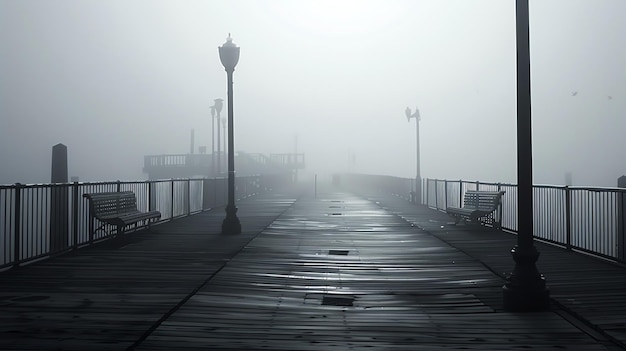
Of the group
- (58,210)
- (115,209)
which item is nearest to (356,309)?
(58,210)

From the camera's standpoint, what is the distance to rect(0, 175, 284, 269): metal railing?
31.4 feet

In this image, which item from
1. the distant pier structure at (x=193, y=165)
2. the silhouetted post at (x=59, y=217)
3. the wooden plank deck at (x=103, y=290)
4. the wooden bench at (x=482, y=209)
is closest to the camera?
the wooden plank deck at (x=103, y=290)

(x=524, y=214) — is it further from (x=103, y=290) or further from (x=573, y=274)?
(x=103, y=290)

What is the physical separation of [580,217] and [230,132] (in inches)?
315

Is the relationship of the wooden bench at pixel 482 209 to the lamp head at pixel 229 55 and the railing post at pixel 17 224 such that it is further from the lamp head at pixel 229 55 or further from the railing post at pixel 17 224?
the railing post at pixel 17 224

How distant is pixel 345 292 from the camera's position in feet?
25.3

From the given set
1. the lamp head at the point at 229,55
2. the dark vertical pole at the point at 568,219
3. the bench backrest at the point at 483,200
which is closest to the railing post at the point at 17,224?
the lamp head at the point at 229,55

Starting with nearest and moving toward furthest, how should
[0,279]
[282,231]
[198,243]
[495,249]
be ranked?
[0,279], [495,249], [198,243], [282,231]

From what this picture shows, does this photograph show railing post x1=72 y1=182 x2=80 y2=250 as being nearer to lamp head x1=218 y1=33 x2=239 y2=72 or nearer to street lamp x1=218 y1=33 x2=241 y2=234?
street lamp x1=218 y1=33 x2=241 y2=234

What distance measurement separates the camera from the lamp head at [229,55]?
15380 millimetres

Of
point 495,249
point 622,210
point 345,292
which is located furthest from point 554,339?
point 495,249

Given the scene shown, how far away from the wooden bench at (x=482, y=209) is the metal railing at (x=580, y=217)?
35 cm

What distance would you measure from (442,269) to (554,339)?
13.1ft

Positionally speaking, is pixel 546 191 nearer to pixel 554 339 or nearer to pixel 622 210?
pixel 622 210
